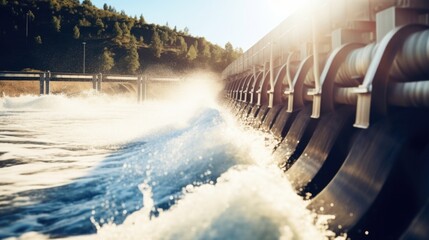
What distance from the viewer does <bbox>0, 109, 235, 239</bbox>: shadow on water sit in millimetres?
6902

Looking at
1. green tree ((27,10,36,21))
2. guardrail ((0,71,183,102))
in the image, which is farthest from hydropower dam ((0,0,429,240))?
green tree ((27,10,36,21))

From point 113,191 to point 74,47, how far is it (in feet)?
461

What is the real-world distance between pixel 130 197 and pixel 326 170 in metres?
4.30

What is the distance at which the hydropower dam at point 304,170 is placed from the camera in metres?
4.57

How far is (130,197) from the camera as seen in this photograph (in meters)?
8.32

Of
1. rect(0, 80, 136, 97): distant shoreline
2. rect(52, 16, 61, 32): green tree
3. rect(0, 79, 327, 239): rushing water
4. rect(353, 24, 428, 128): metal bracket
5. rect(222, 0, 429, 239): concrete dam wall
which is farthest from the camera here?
rect(52, 16, 61, 32): green tree

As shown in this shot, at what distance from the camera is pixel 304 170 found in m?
7.26

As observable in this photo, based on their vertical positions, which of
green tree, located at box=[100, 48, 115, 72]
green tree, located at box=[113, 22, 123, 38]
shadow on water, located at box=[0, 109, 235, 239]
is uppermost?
green tree, located at box=[113, 22, 123, 38]

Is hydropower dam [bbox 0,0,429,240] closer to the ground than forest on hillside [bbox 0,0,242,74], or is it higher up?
closer to the ground

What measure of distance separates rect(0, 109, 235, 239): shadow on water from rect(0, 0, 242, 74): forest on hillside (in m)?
114

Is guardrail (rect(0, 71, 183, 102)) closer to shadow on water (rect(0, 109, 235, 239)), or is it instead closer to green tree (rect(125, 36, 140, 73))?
green tree (rect(125, 36, 140, 73))

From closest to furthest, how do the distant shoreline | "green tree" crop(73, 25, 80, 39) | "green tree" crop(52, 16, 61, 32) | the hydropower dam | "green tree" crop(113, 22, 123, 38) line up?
1. the hydropower dam
2. the distant shoreline
3. "green tree" crop(73, 25, 80, 39)
4. "green tree" crop(52, 16, 61, 32)
5. "green tree" crop(113, 22, 123, 38)

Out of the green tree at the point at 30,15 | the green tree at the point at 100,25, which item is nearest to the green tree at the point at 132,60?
the green tree at the point at 100,25

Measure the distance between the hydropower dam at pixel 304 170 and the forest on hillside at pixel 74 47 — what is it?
378 feet
